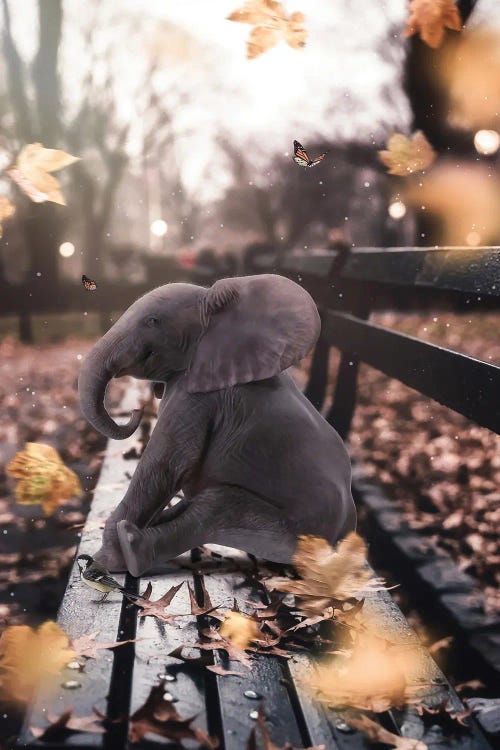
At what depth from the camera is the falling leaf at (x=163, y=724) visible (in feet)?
5.44

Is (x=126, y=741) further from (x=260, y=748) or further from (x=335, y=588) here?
(x=335, y=588)

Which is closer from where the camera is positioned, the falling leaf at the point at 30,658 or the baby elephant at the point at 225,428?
the falling leaf at the point at 30,658

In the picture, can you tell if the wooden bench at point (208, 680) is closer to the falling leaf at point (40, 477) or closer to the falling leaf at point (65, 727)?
the falling leaf at point (65, 727)

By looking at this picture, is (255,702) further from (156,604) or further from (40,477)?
(40,477)

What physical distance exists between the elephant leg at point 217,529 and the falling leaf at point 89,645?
1.22 ft

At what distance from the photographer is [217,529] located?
97.0 inches

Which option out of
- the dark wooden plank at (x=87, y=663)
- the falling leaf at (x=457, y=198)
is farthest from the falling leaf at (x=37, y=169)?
the falling leaf at (x=457, y=198)

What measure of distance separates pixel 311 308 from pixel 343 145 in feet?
33.0

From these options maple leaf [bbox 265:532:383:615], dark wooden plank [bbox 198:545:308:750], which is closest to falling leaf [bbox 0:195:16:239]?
maple leaf [bbox 265:532:383:615]

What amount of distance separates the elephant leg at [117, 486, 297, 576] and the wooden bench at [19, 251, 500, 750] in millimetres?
94

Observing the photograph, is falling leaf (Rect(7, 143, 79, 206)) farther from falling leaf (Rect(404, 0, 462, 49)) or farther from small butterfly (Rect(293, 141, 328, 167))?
falling leaf (Rect(404, 0, 462, 49))

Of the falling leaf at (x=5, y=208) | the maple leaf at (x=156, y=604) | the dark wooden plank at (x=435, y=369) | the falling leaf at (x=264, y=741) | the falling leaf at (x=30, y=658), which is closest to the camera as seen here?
the falling leaf at (x=264, y=741)

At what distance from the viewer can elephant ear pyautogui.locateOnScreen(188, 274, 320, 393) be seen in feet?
7.81

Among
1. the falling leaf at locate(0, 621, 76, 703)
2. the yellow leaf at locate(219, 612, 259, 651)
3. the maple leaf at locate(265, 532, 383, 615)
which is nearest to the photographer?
the falling leaf at locate(0, 621, 76, 703)
